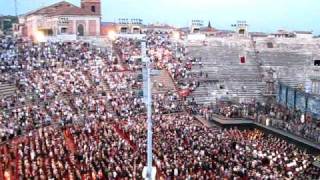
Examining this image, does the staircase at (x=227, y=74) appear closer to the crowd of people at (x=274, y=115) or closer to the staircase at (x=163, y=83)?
the staircase at (x=163, y=83)

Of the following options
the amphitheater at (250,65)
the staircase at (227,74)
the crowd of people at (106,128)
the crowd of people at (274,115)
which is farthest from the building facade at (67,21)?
the crowd of people at (274,115)

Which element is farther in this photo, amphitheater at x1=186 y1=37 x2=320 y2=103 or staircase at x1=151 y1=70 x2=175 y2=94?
amphitheater at x1=186 y1=37 x2=320 y2=103

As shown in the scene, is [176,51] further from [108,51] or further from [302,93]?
[302,93]

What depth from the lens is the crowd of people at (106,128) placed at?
2648cm

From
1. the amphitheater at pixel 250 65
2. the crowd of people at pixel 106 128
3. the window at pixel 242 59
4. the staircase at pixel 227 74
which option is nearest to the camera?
the crowd of people at pixel 106 128

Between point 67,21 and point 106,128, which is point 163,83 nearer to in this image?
point 106,128

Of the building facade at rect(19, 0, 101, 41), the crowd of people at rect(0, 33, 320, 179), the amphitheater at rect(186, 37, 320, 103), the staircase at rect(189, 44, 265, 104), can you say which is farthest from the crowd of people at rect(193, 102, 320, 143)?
the building facade at rect(19, 0, 101, 41)

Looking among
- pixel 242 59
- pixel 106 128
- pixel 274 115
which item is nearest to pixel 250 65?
pixel 242 59

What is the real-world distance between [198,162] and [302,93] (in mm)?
15976

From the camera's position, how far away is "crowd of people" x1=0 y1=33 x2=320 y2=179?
1043 inches

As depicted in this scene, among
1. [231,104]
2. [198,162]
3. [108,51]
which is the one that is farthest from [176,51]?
[198,162]

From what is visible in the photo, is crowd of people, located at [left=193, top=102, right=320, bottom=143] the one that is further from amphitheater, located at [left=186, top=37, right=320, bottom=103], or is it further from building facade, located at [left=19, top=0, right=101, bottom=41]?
building facade, located at [left=19, top=0, right=101, bottom=41]

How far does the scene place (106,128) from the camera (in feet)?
114

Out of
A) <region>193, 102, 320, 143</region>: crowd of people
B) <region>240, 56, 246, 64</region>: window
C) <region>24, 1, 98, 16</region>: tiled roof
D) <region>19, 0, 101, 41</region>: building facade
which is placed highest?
<region>24, 1, 98, 16</region>: tiled roof
